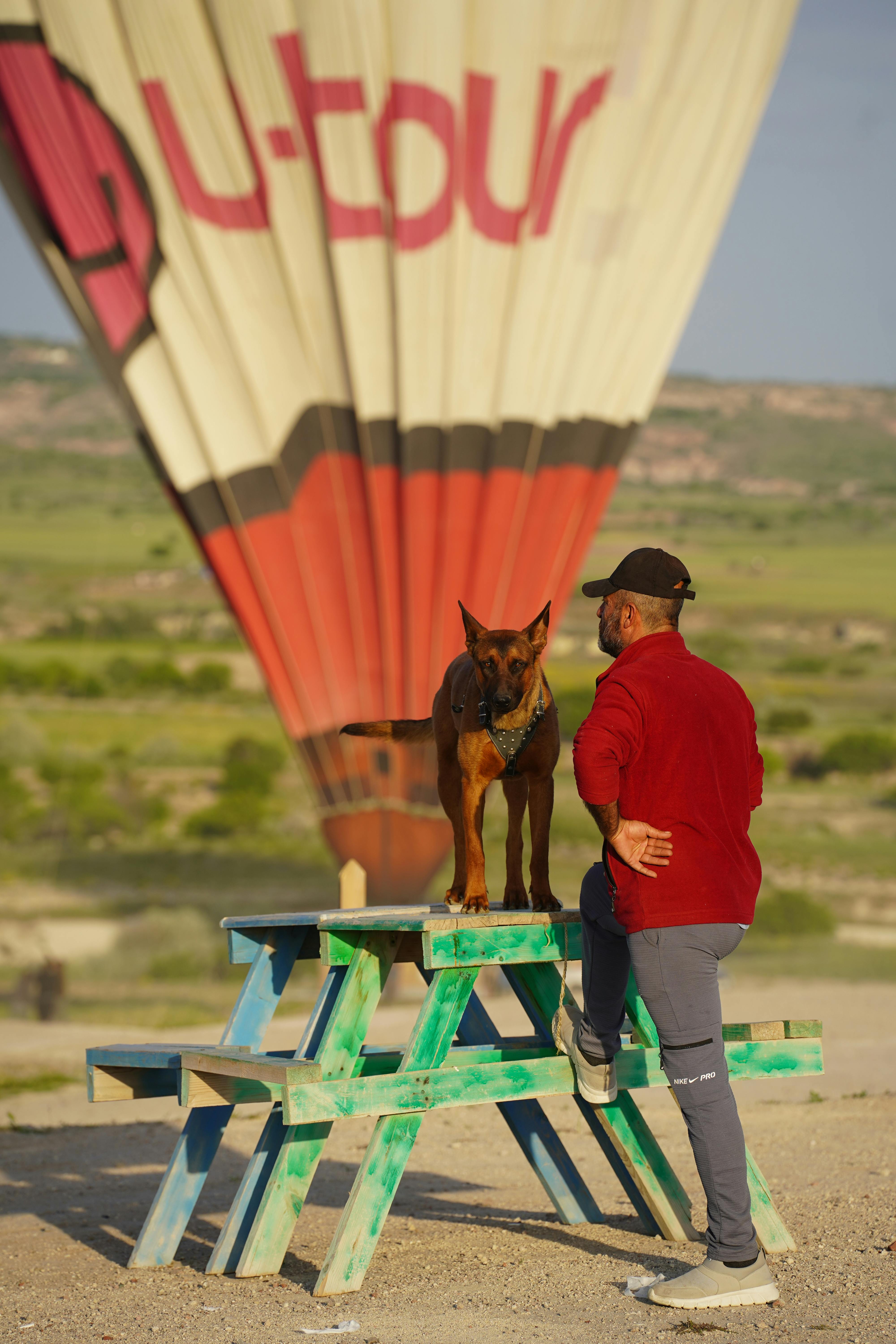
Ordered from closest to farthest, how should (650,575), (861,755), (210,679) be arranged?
(650,575)
(861,755)
(210,679)

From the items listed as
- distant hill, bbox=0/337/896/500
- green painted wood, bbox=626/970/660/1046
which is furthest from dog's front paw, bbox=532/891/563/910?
distant hill, bbox=0/337/896/500

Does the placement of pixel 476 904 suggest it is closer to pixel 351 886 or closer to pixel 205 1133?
pixel 205 1133

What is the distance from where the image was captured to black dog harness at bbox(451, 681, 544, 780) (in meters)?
4.80

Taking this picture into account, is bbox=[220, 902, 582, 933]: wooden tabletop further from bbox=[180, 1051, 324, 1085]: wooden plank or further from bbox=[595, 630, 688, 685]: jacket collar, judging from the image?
bbox=[595, 630, 688, 685]: jacket collar

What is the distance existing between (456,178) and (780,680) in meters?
56.1

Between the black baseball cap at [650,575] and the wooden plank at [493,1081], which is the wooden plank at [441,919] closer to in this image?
the wooden plank at [493,1081]

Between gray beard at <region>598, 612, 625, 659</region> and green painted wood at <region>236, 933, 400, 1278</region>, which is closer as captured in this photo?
gray beard at <region>598, 612, 625, 659</region>

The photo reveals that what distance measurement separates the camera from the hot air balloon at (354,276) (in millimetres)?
13977

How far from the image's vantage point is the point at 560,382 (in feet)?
49.9

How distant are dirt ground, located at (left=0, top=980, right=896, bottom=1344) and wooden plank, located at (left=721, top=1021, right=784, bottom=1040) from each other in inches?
29.0

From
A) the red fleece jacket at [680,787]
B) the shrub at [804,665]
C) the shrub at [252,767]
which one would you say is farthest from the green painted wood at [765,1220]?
the shrub at [804,665]

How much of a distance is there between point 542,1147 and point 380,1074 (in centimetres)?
77

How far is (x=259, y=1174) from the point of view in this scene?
5.14 metres

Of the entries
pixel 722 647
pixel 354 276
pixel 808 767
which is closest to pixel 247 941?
pixel 354 276
